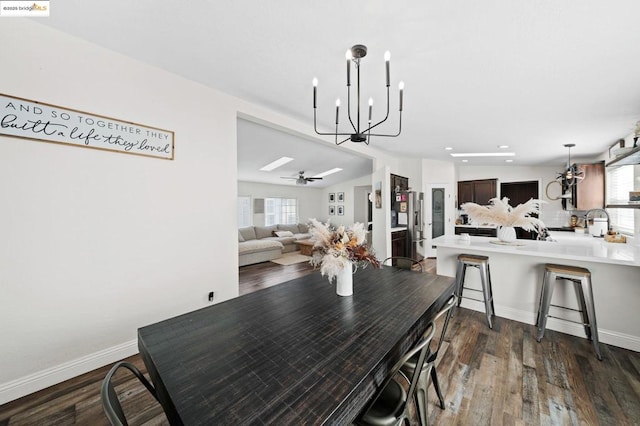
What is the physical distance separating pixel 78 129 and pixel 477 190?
7.75 metres

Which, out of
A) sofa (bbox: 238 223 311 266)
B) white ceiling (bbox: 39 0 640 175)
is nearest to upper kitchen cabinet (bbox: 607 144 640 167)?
white ceiling (bbox: 39 0 640 175)

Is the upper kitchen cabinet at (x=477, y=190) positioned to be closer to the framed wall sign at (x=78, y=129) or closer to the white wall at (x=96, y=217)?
the white wall at (x=96, y=217)

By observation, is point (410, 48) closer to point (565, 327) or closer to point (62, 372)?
point (565, 327)

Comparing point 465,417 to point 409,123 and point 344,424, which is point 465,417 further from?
point 409,123

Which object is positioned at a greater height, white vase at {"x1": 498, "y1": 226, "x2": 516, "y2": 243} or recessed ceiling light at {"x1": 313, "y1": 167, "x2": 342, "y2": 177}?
recessed ceiling light at {"x1": 313, "y1": 167, "x2": 342, "y2": 177}

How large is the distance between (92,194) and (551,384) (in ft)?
12.2

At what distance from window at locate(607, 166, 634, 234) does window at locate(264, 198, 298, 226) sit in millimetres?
7671

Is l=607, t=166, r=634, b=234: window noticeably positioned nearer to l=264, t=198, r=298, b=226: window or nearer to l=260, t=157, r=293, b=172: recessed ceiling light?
l=260, t=157, r=293, b=172: recessed ceiling light

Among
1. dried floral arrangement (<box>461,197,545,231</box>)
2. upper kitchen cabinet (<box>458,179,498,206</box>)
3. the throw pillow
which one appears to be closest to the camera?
dried floral arrangement (<box>461,197,545,231</box>)

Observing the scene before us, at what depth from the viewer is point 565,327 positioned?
7.98 ft

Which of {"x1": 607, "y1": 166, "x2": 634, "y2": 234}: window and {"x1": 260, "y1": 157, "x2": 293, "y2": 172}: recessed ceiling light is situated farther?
{"x1": 260, "y1": 157, "x2": 293, "y2": 172}: recessed ceiling light

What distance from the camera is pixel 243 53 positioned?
A: 6.17ft

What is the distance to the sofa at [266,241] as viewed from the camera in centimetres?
564

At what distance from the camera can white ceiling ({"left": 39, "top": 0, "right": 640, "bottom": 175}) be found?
4.66ft
